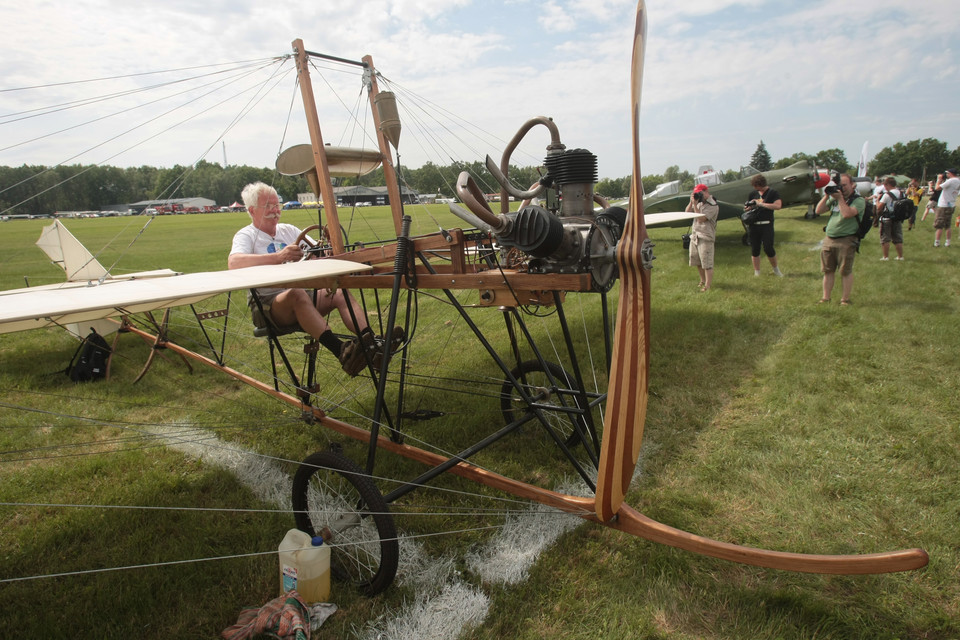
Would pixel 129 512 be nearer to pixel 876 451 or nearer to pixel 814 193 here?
pixel 876 451

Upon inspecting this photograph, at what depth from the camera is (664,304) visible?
26.0 feet

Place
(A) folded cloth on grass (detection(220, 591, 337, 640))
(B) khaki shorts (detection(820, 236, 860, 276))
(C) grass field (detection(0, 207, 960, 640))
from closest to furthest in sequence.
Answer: (A) folded cloth on grass (detection(220, 591, 337, 640)) < (C) grass field (detection(0, 207, 960, 640)) < (B) khaki shorts (detection(820, 236, 860, 276))

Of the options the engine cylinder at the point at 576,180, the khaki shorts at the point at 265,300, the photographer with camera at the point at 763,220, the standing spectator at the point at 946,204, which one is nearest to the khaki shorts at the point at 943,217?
the standing spectator at the point at 946,204

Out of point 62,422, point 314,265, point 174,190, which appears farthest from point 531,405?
point 62,422

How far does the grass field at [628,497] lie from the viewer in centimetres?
243

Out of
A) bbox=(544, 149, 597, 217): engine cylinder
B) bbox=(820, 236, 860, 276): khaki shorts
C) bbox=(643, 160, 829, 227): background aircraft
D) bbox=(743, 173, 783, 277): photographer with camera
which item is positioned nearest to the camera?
bbox=(544, 149, 597, 217): engine cylinder

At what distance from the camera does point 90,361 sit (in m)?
5.84

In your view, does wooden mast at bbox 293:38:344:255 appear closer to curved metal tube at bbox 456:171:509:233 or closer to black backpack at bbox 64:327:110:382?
curved metal tube at bbox 456:171:509:233

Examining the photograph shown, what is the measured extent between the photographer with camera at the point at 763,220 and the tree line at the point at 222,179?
7.95ft

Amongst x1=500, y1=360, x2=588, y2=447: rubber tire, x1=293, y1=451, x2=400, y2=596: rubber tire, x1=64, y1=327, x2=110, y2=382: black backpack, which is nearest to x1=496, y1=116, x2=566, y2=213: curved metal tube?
x1=500, y1=360, x2=588, y2=447: rubber tire

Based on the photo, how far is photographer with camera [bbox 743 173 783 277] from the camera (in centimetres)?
916

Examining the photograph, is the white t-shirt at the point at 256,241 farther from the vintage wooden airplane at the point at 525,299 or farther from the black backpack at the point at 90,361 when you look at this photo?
the black backpack at the point at 90,361

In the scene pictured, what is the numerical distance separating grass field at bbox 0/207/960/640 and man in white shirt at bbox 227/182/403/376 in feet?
1.93

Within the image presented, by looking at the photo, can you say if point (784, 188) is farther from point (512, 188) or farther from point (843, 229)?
point (512, 188)
